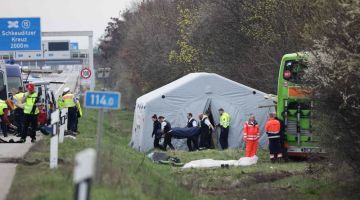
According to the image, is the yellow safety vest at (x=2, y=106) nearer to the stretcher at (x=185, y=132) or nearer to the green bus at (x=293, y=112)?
the stretcher at (x=185, y=132)

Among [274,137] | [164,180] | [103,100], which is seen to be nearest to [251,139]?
[274,137]

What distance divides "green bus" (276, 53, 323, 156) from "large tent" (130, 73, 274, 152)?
5.30m

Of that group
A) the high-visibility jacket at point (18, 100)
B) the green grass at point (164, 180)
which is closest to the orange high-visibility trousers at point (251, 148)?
the green grass at point (164, 180)

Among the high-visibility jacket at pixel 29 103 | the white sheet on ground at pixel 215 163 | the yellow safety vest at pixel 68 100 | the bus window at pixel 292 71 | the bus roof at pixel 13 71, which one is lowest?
the white sheet on ground at pixel 215 163

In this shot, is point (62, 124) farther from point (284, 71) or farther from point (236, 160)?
point (284, 71)

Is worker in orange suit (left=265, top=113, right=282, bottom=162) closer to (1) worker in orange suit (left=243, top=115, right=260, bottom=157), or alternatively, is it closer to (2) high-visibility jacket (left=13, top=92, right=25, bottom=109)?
(1) worker in orange suit (left=243, top=115, right=260, bottom=157)

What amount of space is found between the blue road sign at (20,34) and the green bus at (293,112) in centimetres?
1876

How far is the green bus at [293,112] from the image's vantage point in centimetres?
2411

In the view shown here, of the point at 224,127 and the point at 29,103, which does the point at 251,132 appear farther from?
the point at 29,103

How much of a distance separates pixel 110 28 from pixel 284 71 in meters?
70.4

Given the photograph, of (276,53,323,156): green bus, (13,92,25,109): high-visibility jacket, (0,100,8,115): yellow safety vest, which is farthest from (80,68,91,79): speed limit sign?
(276,53,323,156): green bus

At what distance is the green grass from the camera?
487 inches

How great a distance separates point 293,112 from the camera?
80.4ft

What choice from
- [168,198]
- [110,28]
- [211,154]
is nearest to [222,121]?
[211,154]
